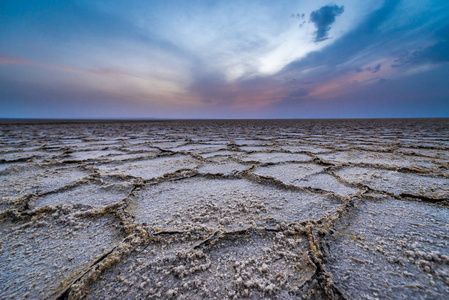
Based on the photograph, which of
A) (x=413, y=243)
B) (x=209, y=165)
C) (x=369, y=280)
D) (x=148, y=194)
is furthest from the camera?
(x=209, y=165)

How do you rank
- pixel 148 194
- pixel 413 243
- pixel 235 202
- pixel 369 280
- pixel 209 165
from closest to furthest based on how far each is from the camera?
pixel 369 280 < pixel 413 243 < pixel 235 202 < pixel 148 194 < pixel 209 165

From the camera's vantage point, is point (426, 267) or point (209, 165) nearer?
point (426, 267)

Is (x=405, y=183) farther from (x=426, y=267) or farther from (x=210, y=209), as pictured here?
(x=210, y=209)

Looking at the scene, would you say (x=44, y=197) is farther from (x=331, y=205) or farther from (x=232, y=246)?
(x=331, y=205)

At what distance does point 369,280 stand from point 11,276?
2.69 feet

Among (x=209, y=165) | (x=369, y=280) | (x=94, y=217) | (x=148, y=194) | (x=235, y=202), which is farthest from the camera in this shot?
(x=209, y=165)

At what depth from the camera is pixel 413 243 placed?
53 centimetres

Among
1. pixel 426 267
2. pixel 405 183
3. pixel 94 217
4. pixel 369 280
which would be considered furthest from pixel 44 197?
pixel 405 183

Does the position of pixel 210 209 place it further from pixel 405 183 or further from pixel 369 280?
pixel 405 183

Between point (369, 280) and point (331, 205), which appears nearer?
point (369, 280)

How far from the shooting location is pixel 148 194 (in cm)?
93

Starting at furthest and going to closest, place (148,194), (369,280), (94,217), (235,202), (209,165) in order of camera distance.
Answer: (209,165) < (148,194) < (235,202) < (94,217) < (369,280)

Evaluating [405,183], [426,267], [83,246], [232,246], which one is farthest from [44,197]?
[405,183]

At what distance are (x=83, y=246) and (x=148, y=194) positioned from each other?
1.23 feet
